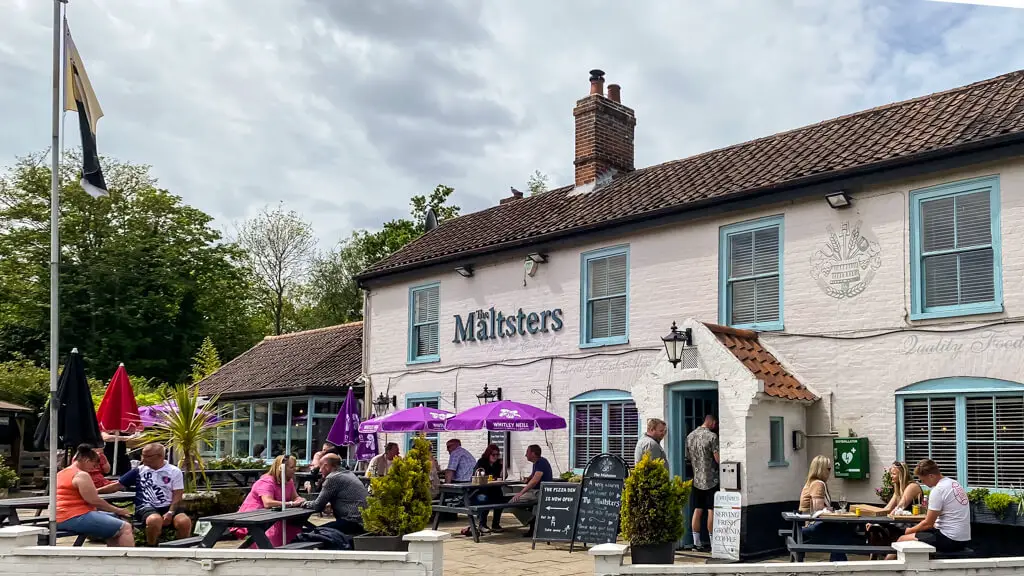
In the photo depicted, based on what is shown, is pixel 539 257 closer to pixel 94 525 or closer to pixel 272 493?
pixel 272 493

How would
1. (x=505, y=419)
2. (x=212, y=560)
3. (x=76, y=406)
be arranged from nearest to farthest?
(x=212, y=560) → (x=76, y=406) → (x=505, y=419)

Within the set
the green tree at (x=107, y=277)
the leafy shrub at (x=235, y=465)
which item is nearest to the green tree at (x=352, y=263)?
the green tree at (x=107, y=277)

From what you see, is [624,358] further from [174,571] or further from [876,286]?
[174,571]

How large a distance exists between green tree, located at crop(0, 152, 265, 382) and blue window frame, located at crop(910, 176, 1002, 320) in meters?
33.0

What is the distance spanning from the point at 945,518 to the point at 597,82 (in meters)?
11.3

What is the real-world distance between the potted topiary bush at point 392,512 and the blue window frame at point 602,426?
5.47 metres

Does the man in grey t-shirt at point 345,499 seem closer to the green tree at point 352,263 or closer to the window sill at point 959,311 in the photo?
the window sill at point 959,311

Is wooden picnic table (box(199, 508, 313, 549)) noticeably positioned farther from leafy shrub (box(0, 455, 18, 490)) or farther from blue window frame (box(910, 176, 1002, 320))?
leafy shrub (box(0, 455, 18, 490))

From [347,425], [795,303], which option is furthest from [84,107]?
[347,425]

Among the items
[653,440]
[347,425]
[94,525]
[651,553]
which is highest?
[653,440]

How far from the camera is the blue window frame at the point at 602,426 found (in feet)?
47.2

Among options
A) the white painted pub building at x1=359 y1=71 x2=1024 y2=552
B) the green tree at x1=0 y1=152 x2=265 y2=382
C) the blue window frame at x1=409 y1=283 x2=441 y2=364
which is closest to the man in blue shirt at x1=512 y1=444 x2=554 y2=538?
the white painted pub building at x1=359 y1=71 x2=1024 y2=552

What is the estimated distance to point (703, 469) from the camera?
1167cm

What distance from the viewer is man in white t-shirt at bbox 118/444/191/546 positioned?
10758mm
